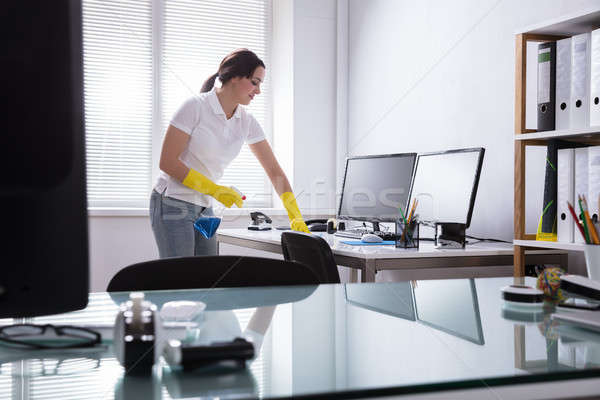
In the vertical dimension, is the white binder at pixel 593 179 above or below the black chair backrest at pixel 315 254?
above

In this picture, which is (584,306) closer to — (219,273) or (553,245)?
(219,273)

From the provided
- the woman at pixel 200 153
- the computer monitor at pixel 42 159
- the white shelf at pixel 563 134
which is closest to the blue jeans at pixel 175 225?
the woman at pixel 200 153

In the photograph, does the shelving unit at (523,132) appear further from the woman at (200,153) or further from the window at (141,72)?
the window at (141,72)

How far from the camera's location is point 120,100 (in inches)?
149

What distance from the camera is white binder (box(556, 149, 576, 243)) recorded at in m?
1.72

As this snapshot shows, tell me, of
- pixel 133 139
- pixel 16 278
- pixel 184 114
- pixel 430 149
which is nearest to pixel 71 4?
pixel 16 278

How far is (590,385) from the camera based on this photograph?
77 cm

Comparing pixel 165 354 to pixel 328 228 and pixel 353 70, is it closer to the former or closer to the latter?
pixel 328 228

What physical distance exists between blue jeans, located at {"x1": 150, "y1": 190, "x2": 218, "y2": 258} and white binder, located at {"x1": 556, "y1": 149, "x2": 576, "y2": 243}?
147 centimetres

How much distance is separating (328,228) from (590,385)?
6.86 ft

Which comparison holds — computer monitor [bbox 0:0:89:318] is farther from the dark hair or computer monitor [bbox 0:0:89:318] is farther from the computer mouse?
the dark hair

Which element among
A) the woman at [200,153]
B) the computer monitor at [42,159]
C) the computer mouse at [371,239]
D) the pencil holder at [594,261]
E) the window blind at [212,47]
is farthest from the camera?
the window blind at [212,47]

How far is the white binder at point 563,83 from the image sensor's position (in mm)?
1730

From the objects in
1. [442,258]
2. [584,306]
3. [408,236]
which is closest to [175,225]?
[408,236]
